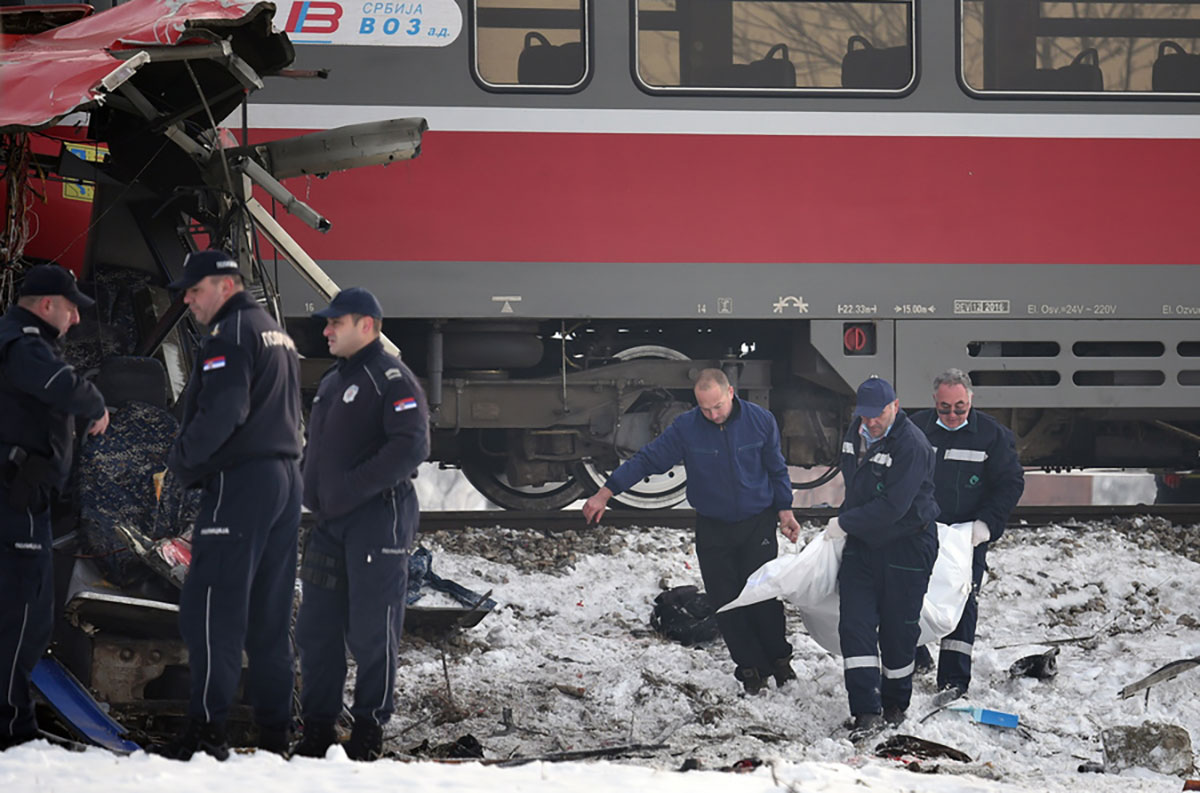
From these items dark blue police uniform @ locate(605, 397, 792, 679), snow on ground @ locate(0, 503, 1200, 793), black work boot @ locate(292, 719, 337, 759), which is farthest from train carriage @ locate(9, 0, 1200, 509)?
black work boot @ locate(292, 719, 337, 759)

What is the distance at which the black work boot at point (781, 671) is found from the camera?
5.78 m

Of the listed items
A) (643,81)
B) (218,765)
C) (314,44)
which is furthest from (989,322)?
(218,765)

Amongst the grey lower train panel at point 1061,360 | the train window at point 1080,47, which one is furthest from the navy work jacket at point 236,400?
the train window at point 1080,47

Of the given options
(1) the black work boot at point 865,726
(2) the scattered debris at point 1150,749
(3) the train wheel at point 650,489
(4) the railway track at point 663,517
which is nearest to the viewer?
(2) the scattered debris at point 1150,749

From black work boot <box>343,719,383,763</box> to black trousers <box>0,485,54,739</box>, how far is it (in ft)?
3.37

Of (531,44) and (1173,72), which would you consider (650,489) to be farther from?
(1173,72)

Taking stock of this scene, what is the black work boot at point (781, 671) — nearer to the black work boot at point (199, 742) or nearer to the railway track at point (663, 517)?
the railway track at point (663, 517)

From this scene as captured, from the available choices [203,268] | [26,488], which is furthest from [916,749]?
[26,488]

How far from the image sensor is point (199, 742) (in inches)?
150

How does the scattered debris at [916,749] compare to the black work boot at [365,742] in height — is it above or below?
below

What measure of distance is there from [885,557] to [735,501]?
783 mm

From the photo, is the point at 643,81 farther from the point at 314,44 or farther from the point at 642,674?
the point at 642,674

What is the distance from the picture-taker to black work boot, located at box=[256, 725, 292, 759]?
4090 millimetres

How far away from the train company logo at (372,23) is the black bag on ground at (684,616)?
3.37 meters
